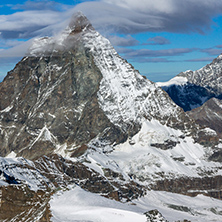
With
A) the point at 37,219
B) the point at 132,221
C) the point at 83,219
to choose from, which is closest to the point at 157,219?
the point at 132,221

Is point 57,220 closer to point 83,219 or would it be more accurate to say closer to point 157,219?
point 83,219

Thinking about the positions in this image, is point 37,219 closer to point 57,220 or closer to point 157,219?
point 57,220

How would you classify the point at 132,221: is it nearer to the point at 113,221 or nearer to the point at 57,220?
the point at 113,221

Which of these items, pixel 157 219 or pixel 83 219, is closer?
pixel 157 219

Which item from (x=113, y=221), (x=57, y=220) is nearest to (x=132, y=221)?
(x=113, y=221)

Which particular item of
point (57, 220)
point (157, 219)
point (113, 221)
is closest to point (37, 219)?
point (57, 220)

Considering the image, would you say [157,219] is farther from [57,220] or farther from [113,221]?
[57,220]
